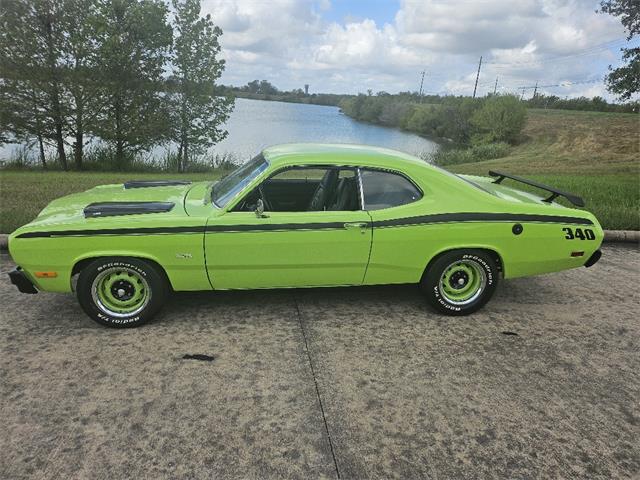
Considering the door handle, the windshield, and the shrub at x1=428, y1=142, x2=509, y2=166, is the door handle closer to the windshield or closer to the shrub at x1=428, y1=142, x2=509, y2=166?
the windshield

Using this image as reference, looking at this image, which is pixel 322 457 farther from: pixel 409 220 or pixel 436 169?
pixel 436 169

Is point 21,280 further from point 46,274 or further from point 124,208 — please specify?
point 124,208

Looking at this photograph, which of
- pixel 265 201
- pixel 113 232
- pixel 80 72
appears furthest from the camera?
Result: pixel 80 72

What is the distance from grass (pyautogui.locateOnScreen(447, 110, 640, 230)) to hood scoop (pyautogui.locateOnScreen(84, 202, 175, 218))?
6.58 meters

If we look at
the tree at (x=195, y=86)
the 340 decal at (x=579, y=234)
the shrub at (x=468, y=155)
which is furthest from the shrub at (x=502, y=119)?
the 340 decal at (x=579, y=234)

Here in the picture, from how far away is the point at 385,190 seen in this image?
4.14 meters

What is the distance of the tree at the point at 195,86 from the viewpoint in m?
19.8

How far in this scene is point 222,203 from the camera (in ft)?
13.3

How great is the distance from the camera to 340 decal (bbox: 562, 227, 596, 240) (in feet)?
13.9

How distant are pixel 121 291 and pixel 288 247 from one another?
4.71 ft

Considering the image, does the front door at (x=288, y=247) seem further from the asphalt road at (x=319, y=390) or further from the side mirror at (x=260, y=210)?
the asphalt road at (x=319, y=390)

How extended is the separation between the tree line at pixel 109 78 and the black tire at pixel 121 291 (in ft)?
55.4

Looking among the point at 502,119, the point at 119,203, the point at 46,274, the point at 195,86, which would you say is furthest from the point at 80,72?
the point at 502,119

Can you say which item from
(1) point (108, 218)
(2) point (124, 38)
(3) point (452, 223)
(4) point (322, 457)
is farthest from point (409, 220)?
(2) point (124, 38)
